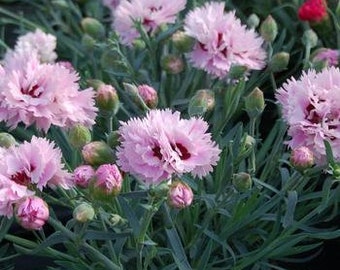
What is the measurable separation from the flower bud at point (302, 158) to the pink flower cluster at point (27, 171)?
0.33 meters

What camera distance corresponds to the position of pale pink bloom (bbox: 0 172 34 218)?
39.2 inches

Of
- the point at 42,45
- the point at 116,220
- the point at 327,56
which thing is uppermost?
the point at 327,56

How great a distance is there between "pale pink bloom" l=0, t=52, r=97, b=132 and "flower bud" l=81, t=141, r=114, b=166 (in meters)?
0.08

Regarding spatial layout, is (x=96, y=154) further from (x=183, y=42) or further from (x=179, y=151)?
(x=183, y=42)

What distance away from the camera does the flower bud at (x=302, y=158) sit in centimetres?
109

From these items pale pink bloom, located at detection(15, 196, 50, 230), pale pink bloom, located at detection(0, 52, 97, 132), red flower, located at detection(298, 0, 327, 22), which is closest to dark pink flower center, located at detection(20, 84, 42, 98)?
pale pink bloom, located at detection(0, 52, 97, 132)

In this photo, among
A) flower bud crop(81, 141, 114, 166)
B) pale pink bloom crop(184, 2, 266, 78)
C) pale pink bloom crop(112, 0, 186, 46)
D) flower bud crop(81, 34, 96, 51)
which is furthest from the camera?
flower bud crop(81, 34, 96, 51)

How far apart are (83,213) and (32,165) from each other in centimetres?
10

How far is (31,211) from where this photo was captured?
3.26 feet

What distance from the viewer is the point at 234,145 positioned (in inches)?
46.9

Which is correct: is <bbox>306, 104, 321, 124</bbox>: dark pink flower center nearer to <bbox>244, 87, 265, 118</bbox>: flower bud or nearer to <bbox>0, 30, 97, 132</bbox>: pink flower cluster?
<bbox>244, 87, 265, 118</bbox>: flower bud

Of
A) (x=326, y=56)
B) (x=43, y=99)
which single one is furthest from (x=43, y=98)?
(x=326, y=56)

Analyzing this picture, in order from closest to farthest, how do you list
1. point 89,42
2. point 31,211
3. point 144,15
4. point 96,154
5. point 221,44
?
point 31,211 → point 96,154 → point 221,44 → point 144,15 → point 89,42

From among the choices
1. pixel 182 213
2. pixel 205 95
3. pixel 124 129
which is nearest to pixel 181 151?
pixel 124 129
